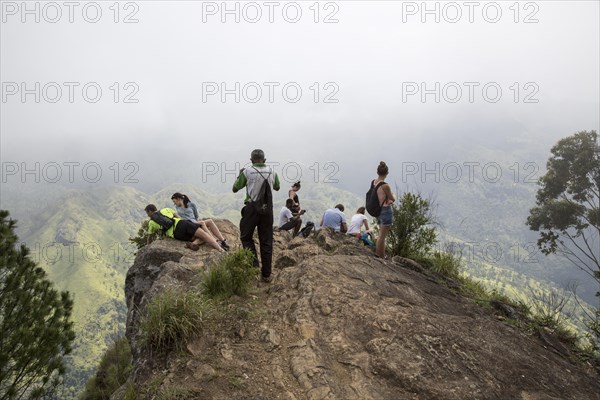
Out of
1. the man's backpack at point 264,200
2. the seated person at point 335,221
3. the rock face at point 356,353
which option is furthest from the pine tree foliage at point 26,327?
the seated person at point 335,221

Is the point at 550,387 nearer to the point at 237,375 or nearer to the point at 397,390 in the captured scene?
the point at 397,390

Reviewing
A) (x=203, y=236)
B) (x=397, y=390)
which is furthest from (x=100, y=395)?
(x=397, y=390)

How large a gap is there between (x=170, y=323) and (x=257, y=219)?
2836 mm

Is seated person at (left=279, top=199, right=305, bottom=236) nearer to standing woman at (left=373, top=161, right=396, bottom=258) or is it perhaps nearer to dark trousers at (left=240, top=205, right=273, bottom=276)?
standing woman at (left=373, top=161, right=396, bottom=258)

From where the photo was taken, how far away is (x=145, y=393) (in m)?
4.72

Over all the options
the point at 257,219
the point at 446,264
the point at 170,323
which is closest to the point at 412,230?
the point at 446,264

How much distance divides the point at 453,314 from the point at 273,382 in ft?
12.8

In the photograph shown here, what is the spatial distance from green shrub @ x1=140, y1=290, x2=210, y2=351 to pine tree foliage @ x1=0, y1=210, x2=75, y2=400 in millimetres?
7736

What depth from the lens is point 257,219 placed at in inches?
301

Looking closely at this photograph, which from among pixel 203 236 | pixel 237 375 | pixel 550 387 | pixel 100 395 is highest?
pixel 203 236

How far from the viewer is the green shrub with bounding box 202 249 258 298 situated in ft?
21.6

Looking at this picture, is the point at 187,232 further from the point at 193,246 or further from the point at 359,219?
the point at 359,219

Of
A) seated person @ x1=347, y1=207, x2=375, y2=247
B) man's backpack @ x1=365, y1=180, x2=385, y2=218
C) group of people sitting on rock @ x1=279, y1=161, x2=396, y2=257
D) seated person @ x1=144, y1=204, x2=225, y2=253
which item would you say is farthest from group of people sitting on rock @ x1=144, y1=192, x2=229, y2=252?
seated person @ x1=347, y1=207, x2=375, y2=247

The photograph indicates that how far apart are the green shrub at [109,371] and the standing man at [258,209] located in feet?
35.9
